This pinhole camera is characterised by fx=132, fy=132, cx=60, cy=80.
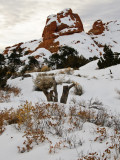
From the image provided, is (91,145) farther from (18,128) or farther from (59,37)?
(59,37)

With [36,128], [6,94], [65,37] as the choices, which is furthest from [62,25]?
[36,128]

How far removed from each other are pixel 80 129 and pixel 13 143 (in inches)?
65.0

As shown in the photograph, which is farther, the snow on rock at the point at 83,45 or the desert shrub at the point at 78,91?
the snow on rock at the point at 83,45

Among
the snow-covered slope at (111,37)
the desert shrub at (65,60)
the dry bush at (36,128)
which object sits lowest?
the dry bush at (36,128)

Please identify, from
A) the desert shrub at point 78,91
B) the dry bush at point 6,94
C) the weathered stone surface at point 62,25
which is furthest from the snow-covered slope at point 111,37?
the dry bush at point 6,94

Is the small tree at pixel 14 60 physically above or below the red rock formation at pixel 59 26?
below

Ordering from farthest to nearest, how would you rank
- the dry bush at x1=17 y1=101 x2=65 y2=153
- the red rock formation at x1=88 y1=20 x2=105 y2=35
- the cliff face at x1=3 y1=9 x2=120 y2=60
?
the red rock formation at x1=88 y1=20 x2=105 y2=35, the cliff face at x1=3 y1=9 x2=120 y2=60, the dry bush at x1=17 y1=101 x2=65 y2=153

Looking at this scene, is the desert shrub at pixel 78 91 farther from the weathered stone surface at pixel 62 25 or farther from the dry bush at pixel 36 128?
the weathered stone surface at pixel 62 25

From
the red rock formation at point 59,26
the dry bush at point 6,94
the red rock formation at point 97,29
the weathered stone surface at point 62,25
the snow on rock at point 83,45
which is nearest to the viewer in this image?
the dry bush at point 6,94

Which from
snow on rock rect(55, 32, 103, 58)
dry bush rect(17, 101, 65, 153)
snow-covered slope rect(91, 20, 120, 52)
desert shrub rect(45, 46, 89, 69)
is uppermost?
snow-covered slope rect(91, 20, 120, 52)

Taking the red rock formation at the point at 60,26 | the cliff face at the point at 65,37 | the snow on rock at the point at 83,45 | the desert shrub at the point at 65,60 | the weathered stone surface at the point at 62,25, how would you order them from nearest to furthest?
1. the desert shrub at the point at 65,60
2. the snow on rock at the point at 83,45
3. the cliff face at the point at 65,37
4. the red rock formation at the point at 60,26
5. the weathered stone surface at the point at 62,25

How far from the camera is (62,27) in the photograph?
2354 inches

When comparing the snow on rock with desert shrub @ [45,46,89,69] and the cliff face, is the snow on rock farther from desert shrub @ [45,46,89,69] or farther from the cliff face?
desert shrub @ [45,46,89,69]

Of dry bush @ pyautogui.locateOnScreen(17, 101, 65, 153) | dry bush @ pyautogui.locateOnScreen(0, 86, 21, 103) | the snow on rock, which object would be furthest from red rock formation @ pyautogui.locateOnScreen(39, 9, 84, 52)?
dry bush @ pyautogui.locateOnScreen(17, 101, 65, 153)
